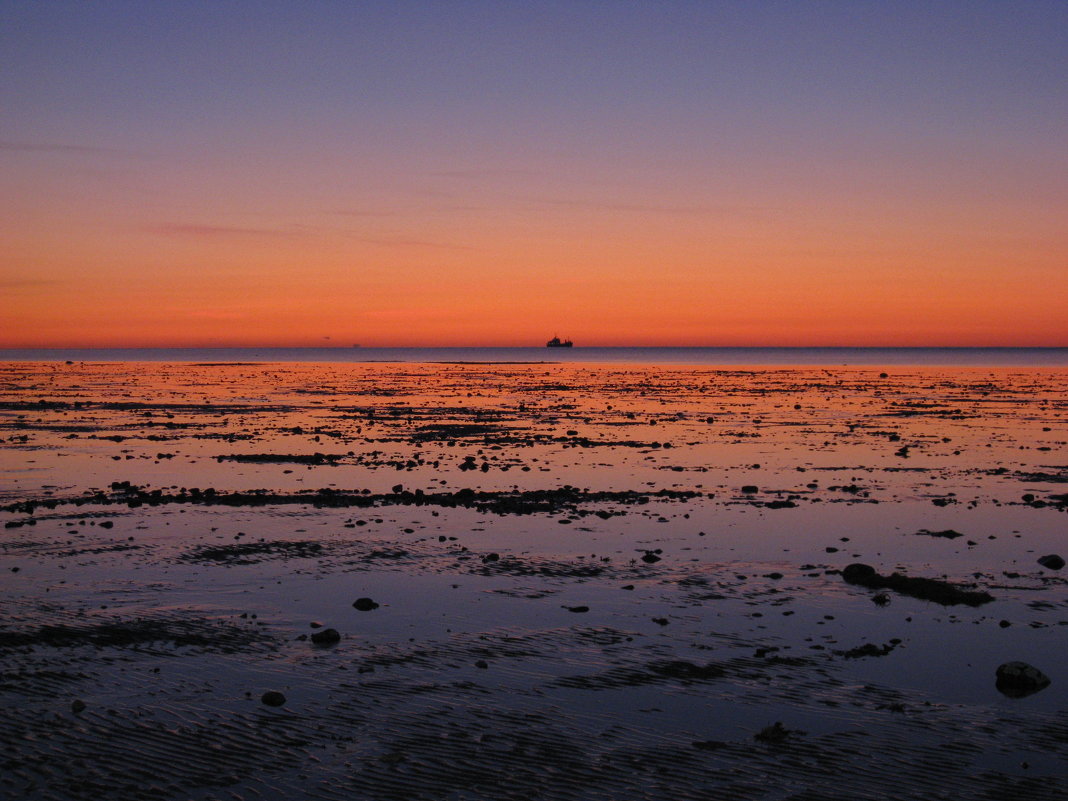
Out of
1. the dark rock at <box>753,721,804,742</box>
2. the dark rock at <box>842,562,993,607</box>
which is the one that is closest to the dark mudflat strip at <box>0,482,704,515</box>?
the dark rock at <box>842,562,993,607</box>

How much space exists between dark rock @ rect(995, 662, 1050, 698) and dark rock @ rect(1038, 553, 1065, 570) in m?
6.91

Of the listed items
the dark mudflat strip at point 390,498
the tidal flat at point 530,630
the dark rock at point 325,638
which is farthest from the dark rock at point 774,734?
the dark mudflat strip at point 390,498

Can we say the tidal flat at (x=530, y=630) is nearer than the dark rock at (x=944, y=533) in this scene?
Yes

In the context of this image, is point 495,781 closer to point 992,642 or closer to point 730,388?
point 992,642

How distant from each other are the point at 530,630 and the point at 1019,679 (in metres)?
6.79

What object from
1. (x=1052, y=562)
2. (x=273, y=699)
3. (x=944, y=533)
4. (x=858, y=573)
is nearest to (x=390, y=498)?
(x=858, y=573)

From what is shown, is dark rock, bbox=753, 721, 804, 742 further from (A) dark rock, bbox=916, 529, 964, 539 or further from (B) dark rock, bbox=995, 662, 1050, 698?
(A) dark rock, bbox=916, 529, 964, 539

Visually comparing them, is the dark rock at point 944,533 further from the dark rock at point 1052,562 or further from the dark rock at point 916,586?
the dark rock at point 916,586

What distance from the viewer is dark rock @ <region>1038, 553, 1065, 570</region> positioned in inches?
695

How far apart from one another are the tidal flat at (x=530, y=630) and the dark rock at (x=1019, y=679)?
93mm

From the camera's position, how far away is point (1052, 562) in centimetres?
1773

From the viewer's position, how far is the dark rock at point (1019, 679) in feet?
37.7

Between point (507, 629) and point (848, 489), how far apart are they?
16.5 metres

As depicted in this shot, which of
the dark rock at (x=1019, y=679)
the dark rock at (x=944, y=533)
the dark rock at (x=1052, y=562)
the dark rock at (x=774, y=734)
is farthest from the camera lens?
the dark rock at (x=944, y=533)
